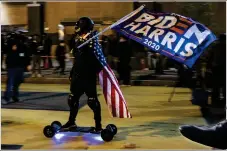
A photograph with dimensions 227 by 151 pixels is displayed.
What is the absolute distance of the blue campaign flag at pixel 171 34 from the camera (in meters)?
5.10

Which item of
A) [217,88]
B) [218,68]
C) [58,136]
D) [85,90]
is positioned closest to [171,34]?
[85,90]

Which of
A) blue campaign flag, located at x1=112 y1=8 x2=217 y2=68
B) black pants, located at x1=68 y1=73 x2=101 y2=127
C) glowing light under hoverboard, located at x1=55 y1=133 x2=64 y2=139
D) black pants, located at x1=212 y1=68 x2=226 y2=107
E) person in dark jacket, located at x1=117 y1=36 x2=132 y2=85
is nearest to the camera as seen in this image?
blue campaign flag, located at x1=112 y1=8 x2=217 y2=68

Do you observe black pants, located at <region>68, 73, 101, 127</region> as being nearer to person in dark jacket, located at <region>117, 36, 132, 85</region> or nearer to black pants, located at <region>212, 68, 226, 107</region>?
black pants, located at <region>212, 68, 226, 107</region>

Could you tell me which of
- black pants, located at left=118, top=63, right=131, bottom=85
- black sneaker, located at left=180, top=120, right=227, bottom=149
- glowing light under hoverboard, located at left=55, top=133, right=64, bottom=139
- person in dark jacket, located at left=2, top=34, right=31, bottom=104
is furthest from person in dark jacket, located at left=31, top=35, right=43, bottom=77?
black sneaker, located at left=180, top=120, right=227, bottom=149

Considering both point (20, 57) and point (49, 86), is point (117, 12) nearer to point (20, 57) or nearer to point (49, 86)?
point (49, 86)

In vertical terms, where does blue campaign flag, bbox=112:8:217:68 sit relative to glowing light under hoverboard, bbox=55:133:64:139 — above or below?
above

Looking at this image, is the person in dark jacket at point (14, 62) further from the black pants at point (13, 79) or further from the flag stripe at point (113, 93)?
the flag stripe at point (113, 93)

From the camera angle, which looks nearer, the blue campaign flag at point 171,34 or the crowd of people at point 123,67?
the crowd of people at point 123,67

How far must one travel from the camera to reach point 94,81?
246 inches

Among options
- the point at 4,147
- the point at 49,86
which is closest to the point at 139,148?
Result: the point at 4,147

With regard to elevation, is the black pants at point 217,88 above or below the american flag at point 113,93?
below

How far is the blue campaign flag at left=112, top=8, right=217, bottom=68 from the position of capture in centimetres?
510

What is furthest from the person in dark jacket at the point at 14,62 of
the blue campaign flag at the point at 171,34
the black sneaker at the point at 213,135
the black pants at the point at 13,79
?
the black sneaker at the point at 213,135

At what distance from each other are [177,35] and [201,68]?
18.6ft
